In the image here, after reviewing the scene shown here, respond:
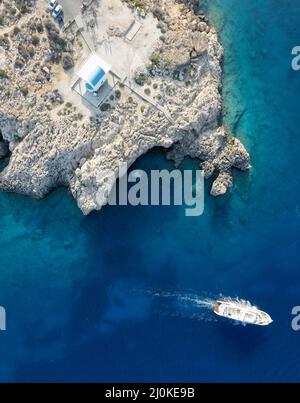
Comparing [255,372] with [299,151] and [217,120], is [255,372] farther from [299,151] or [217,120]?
[217,120]

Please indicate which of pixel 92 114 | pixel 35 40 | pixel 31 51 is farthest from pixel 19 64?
pixel 92 114

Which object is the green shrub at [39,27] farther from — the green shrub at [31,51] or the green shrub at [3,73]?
the green shrub at [3,73]

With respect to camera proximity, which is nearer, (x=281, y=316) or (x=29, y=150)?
(x=29, y=150)

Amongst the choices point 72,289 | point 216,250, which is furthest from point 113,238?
point 216,250

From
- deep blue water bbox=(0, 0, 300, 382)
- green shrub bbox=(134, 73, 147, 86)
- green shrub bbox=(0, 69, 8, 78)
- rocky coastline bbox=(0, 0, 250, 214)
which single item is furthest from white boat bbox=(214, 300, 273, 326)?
green shrub bbox=(0, 69, 8, 78)

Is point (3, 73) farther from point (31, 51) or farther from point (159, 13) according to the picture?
point (159, 13)
